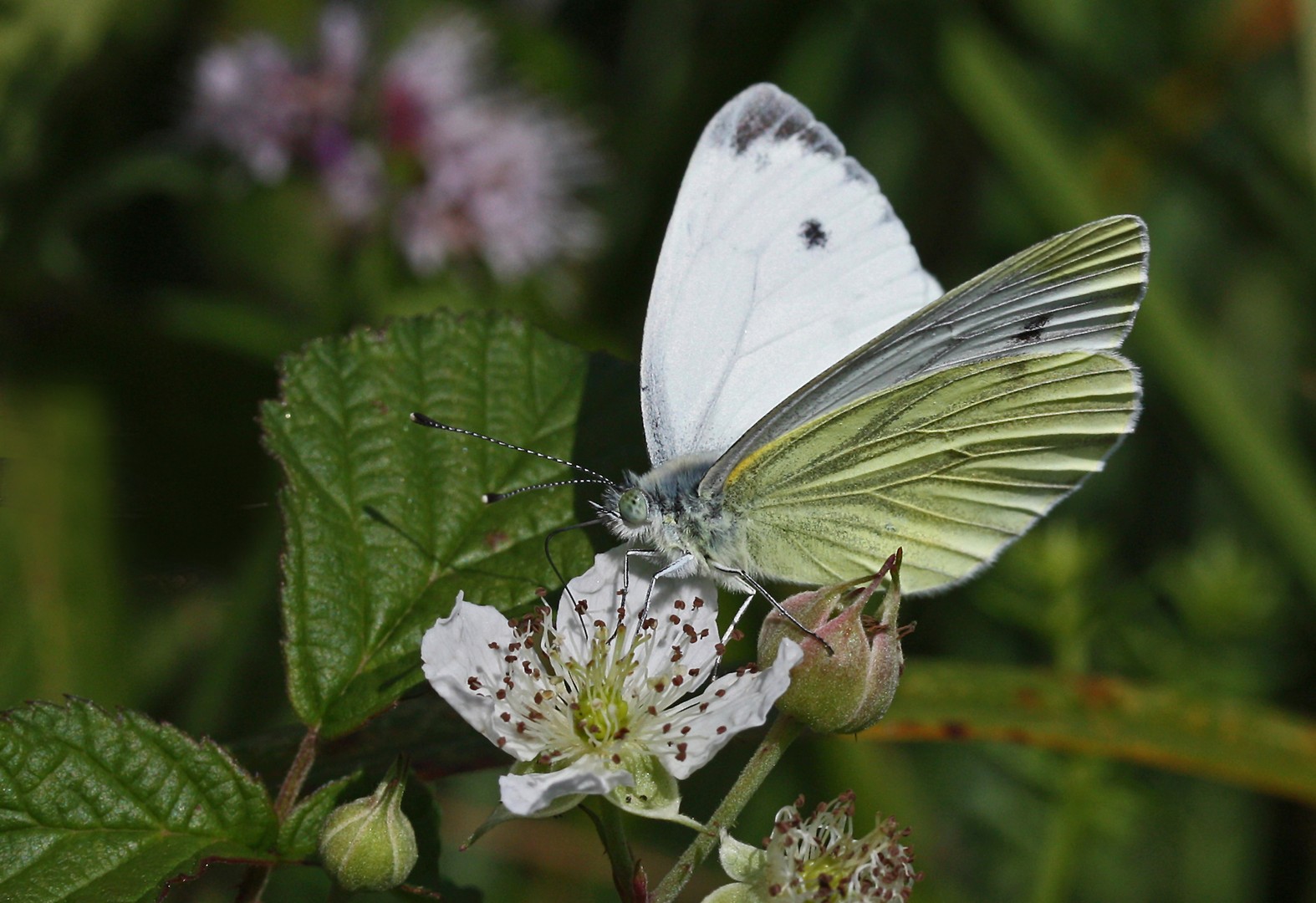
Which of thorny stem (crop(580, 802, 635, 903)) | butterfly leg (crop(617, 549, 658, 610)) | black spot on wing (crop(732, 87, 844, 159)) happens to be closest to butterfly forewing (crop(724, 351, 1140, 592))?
butterfly leg (crop(617, 549, 658, 610))

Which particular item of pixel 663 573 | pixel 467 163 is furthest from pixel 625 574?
pixel 467 163

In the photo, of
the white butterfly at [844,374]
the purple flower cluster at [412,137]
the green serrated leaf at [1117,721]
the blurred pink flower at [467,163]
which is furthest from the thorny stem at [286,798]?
the blurred pink flower at [467,163]

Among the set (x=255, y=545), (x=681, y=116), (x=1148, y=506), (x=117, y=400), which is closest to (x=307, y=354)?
(x=255, y=545)

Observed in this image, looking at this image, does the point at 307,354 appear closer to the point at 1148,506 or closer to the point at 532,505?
the point at 532,505

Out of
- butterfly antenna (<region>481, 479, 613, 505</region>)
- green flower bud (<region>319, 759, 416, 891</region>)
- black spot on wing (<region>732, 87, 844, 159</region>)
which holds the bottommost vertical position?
green flower bud (<region>319, 759, 416, 891</region>)

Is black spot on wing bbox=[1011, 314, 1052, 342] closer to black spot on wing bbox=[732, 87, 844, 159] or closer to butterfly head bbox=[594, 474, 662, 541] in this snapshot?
black spot on wing bbox=[732, 87, 844, 159]

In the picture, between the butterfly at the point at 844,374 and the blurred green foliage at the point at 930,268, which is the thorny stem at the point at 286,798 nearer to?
the butterfly at the point at 844,374
